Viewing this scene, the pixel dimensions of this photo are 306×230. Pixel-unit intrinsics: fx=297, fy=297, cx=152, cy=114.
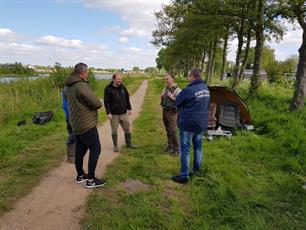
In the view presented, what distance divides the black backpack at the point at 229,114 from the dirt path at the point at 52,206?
4712 mm

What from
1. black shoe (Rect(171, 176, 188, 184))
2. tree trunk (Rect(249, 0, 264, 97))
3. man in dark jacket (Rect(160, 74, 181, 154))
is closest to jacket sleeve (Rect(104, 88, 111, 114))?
man in dark jacket (Rect(160, 74, 181, 154))

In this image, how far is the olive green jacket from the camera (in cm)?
489

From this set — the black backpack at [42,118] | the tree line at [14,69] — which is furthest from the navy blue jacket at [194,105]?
the tree line at [14,69]

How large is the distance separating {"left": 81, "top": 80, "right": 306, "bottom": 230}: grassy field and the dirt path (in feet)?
0.75

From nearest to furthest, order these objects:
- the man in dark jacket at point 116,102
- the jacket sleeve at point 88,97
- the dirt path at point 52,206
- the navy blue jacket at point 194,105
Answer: the dirt path at point 52,206, the jacket sleeve at point 88,97, the navy blue jacket at point 194,105, the man in dark jacket at point 116,102

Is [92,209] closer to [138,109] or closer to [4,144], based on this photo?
[4,144]

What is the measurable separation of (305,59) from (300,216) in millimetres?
7570

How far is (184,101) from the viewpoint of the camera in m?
5.34

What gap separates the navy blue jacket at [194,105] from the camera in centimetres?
528

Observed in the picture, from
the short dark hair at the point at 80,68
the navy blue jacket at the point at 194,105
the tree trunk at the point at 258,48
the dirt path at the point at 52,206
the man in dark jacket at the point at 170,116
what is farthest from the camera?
the tree trunk at the point at 258,48

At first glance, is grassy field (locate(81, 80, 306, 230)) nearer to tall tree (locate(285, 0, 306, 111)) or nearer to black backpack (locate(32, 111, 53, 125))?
tall tree (locate(285, 0, 306, 111))

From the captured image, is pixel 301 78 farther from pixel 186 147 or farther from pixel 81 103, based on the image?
pixel 81 103

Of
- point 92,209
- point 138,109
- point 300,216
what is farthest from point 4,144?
point 138,109

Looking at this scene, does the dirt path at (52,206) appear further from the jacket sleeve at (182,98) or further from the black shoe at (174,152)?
the jacket sleeve at (182,98)
